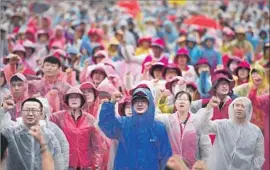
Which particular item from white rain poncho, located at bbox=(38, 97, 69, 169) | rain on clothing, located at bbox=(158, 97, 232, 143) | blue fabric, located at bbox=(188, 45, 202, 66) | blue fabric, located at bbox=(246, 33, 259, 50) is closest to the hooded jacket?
white rain poncho, located at bbox=(38, 97, 69, 169)

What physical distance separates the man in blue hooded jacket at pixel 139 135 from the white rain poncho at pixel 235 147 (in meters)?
0.80

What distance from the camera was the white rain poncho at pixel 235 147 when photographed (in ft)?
31.8

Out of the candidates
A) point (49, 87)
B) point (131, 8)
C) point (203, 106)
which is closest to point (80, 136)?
point (203, 106)

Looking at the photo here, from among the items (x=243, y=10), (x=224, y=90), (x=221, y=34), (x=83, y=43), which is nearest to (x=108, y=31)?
(x=221, y=34)

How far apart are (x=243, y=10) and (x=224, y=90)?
2071 cm

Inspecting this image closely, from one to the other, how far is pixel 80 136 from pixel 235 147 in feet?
5.55

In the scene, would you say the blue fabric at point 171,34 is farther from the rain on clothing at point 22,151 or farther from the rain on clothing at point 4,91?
the rain on clothing at point 22,151

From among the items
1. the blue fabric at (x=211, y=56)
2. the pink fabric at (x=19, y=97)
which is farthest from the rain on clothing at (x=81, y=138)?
the blue fabric at (x=211, y=56)

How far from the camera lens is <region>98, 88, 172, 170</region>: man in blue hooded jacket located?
898 centimetres

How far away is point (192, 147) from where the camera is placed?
966cm

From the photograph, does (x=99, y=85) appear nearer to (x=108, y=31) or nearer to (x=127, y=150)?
(x=127, y=150)

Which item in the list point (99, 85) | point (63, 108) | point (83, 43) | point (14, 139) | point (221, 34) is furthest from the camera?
point (221, 34)

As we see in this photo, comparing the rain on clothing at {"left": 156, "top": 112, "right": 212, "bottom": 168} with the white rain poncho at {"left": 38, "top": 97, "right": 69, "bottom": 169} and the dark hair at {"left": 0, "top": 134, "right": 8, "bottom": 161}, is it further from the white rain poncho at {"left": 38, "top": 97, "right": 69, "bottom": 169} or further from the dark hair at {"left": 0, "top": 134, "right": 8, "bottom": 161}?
the dark hair at {"left": 0, "top": 134, "right": 8, "bottom": 161}

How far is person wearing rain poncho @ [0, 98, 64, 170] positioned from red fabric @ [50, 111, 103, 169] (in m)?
0.94
